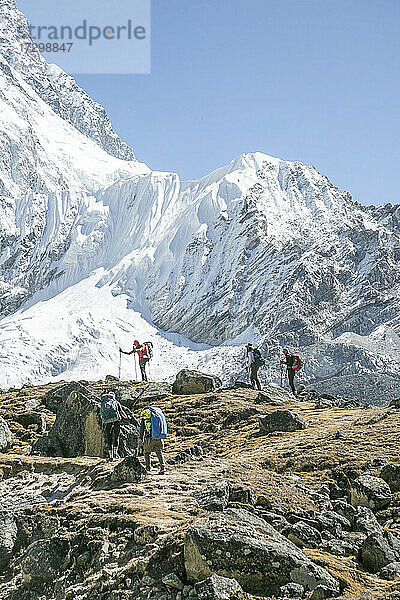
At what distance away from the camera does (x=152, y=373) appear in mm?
59812

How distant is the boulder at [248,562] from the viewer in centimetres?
645

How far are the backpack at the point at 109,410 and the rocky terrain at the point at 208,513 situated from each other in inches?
32.5

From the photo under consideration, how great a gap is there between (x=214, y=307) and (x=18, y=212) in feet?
168

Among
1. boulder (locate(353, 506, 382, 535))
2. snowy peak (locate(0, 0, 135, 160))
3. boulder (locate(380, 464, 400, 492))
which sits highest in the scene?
snowy peak (locate(0, 0, 135, 160))

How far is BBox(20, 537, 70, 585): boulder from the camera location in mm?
7805

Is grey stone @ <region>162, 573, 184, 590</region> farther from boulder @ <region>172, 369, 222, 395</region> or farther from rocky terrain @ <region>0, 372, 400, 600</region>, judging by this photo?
boulder @ <region>172, 369, 222, 395</region>

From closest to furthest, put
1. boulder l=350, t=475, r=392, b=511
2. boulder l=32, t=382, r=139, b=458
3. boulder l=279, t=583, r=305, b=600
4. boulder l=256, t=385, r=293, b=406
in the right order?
boulder l=279, t=583, r=305, b=600, boulder l=350, t=475, r=392, b=511, boulder l=32, t=382, r=139, b=458, boulder l=256, t=385, r=293, b=406

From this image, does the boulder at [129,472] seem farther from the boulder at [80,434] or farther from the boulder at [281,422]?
the boulder at [281,422]

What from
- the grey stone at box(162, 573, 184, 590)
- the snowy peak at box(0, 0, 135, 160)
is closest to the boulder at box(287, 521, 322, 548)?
the grey stone at box(162, 573, 184, 590)

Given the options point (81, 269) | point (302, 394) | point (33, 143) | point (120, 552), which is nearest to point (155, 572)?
point (120, 552)

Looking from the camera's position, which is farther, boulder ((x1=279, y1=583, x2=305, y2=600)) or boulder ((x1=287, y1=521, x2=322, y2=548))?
boulder ((x1=287, y1=521, x2=322, y2=548))

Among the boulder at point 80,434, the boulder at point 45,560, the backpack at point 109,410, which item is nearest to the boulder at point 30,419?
the boulder at point 80,434

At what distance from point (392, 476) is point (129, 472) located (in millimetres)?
4414

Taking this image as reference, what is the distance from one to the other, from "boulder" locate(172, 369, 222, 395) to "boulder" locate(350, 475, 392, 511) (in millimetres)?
12144
